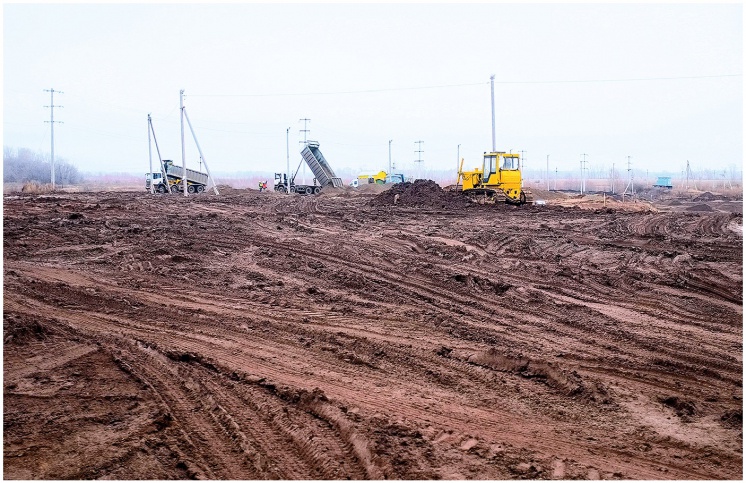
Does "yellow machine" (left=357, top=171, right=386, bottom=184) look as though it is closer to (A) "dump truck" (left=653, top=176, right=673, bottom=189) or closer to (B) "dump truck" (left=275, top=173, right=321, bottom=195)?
(B) "dump truck" (left=275, top=173, right=321, bottom=195)

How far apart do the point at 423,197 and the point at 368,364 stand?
25.4m

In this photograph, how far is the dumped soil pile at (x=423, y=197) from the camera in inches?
1199

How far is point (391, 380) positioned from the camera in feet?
20.5

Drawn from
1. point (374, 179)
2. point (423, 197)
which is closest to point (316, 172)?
point (374, 179)

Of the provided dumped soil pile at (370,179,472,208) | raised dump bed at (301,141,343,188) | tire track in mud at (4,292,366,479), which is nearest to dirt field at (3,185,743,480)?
tire track in mud at (4,292,366,479)

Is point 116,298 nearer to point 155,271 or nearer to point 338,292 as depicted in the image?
point 155,271

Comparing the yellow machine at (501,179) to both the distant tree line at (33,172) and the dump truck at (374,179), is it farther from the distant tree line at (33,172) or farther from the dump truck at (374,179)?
the distant tree line at (33,172)

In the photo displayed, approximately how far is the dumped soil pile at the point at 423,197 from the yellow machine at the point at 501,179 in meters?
1.24

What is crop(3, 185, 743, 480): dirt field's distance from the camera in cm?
468

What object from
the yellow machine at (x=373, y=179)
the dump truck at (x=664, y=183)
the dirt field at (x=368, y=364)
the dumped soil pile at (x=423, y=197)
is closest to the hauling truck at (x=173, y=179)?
the yellow machine at (x=373, y=179)

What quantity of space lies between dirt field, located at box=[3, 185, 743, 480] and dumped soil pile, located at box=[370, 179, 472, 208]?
1635cm

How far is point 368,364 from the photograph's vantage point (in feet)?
22.1

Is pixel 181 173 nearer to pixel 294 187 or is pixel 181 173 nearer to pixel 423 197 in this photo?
pixel 294 187

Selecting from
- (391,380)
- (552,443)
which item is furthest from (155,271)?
(552,443)
